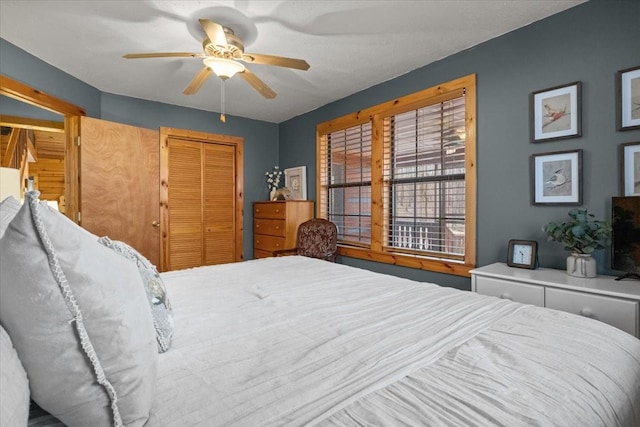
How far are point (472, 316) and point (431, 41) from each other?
2276 millimetres

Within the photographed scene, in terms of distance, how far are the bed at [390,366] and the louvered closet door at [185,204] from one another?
9.47 ft

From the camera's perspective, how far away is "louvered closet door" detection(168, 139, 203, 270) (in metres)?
4.17

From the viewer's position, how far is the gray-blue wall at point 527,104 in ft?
6.62

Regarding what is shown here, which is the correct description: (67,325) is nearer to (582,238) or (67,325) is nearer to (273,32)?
(273,32)

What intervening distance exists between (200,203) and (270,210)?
1004 millimetres

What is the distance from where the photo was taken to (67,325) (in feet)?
1.98

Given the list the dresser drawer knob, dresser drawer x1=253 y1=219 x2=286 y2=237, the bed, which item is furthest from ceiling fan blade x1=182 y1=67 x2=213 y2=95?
the dresser drawer knob

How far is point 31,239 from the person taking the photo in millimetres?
594

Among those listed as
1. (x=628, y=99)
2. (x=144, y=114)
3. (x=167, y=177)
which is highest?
(x=144, y=114)

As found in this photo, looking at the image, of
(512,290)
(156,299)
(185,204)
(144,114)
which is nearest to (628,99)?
(512,290)

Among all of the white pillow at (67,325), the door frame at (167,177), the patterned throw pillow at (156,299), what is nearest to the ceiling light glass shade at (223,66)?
the patterned throw pillow at (156,299)

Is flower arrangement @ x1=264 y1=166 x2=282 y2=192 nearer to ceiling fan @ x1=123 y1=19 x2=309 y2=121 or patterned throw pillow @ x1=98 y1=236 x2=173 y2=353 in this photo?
ceiling fan @ x1=123 y1=19 x2=309 y2=121

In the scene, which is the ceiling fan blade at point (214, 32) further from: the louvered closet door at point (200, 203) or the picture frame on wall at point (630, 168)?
the picture frame on wall at point (630, 168)

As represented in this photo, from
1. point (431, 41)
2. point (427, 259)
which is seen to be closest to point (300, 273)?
point (427, 259)
